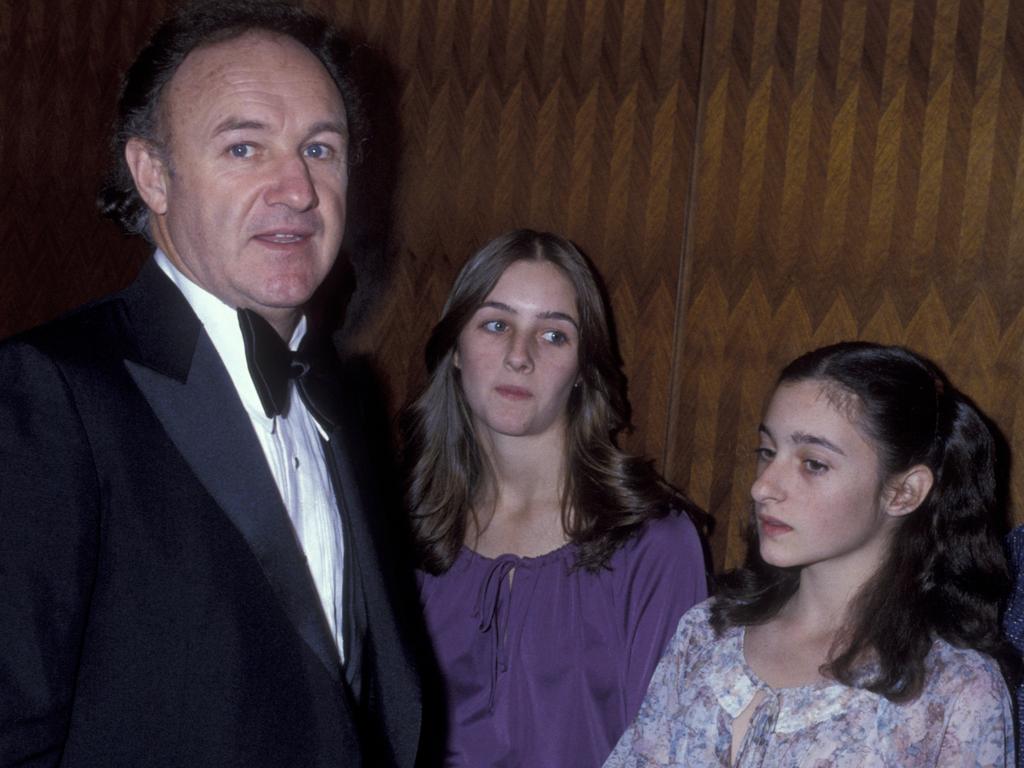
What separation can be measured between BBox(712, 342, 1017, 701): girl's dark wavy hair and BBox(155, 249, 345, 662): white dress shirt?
79cm

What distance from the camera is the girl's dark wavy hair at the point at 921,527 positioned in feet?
5.78

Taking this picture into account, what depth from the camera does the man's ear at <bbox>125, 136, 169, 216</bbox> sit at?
1.42m

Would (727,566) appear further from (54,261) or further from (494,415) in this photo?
(54,261)

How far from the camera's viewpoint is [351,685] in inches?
57.4

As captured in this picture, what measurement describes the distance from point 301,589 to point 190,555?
15cm

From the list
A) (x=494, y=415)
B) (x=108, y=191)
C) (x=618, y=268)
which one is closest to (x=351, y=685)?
(x=108, y=191)

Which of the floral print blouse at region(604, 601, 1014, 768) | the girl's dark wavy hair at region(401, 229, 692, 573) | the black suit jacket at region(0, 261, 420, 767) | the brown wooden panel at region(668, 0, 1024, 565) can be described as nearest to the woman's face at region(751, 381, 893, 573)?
the floral print blouse at region(604, 601, 1014, 768)

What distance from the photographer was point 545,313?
2.35m

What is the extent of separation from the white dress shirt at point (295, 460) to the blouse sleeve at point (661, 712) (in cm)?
69

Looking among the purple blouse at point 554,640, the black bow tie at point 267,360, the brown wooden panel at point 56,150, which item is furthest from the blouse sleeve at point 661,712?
the brown wooden panel at point 56,150

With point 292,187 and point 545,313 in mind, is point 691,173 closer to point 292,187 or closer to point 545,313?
point 545,313

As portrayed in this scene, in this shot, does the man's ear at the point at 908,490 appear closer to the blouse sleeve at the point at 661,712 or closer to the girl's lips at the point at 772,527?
the girl's lips at the point at 772,527

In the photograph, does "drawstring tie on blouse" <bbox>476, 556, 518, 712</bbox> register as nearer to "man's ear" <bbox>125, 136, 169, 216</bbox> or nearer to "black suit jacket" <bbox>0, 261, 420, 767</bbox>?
"black suit jacket" <bbox>0, 261, 420, 767</bbox>

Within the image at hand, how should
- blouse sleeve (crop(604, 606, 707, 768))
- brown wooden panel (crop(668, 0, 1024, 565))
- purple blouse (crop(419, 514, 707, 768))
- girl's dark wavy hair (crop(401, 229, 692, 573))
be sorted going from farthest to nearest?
girl's dark wavy hair (crop(401, 229, 692, 573)) < purple blouse (crop(419, 514, 707, 768)) < brown wooden panel (crop(668, 0, 1024, 565)) < blouse sleeve (crop(604, 606, 707, 768))
